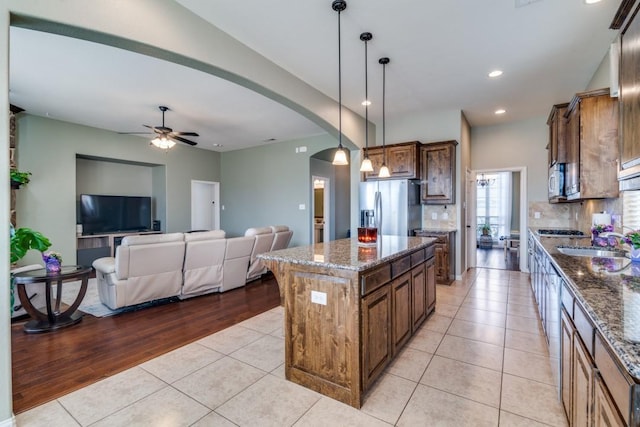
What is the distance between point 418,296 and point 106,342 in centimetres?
311

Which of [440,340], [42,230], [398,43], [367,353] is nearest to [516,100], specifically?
[398,43]

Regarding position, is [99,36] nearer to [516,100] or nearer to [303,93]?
[303,93]

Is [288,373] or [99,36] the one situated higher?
[99,36]

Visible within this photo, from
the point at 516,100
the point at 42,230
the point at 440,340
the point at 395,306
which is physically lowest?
the point at 440,340

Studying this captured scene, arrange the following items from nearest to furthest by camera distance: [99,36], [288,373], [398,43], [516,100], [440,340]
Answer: [99,36] → [288,373] → [440,340] → [398,43] → [516,100]

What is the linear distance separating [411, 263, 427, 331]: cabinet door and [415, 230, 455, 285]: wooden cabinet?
5.51 ft

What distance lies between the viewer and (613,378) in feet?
3.11

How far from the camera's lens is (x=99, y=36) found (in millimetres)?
2025

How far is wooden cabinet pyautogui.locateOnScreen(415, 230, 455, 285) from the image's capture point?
4805mm

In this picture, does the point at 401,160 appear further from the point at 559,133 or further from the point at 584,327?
the point at 584,327

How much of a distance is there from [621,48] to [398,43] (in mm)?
1816

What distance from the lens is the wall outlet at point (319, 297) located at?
2049 millimetres

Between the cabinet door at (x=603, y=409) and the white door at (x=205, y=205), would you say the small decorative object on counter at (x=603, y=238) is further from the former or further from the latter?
the white door at (x=205, y=205)

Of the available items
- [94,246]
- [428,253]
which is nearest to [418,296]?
[428,253]
